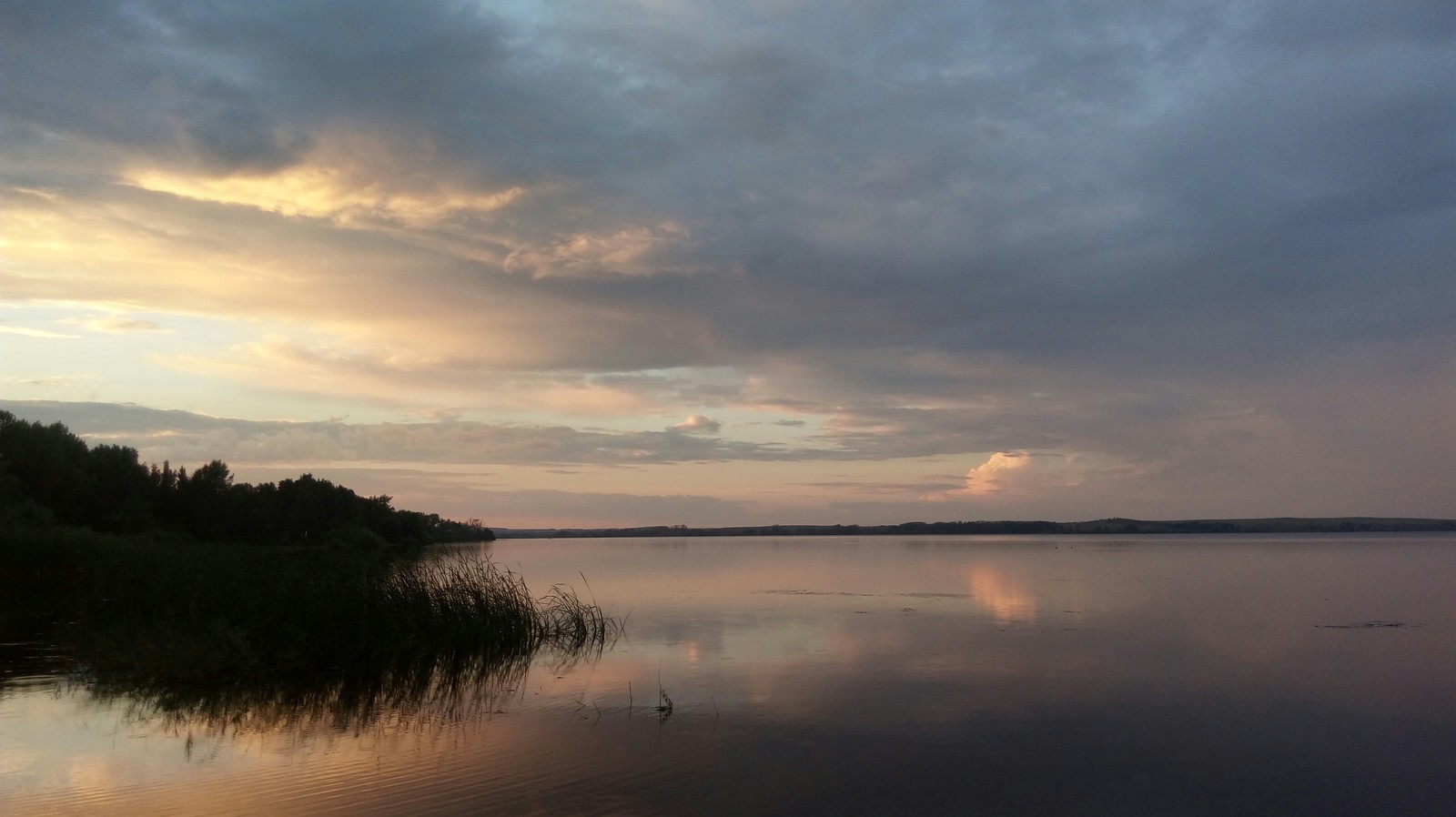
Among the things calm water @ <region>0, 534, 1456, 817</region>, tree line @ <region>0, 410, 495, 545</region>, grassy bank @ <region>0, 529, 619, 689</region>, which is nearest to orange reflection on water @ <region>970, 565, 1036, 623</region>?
calm water @ <region>0, 534, 1456, 817</region>

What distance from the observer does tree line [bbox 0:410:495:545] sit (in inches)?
1721

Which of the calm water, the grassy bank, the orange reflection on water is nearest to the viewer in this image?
the calm water

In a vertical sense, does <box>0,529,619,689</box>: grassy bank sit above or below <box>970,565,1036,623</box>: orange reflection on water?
above

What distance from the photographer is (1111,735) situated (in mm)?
10578

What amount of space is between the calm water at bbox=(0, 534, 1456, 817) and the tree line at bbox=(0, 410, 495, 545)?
92.6 feet

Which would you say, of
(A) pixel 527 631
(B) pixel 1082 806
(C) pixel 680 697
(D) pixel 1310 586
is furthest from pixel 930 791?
(D) pixel 1310 586

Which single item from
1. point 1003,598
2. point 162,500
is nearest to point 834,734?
point 1003,598

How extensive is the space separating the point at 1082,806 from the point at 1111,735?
3.02 meters

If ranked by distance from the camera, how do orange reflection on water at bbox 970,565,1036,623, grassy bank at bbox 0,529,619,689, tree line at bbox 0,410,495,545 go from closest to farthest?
grassy bank at bbox 0,529,619,689
orange reflection on water at bbox 970,565,1036,623
tree line at bbox 0,410,495,545

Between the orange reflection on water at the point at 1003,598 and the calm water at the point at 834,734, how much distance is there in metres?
3.39

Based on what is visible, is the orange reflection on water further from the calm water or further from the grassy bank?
the grassy bank

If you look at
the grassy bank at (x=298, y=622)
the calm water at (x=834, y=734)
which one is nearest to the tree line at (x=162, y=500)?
the grassy bank at (x=298, y=622)

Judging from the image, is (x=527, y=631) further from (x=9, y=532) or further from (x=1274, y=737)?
(x=9, y=532)

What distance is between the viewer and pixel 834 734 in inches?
413
